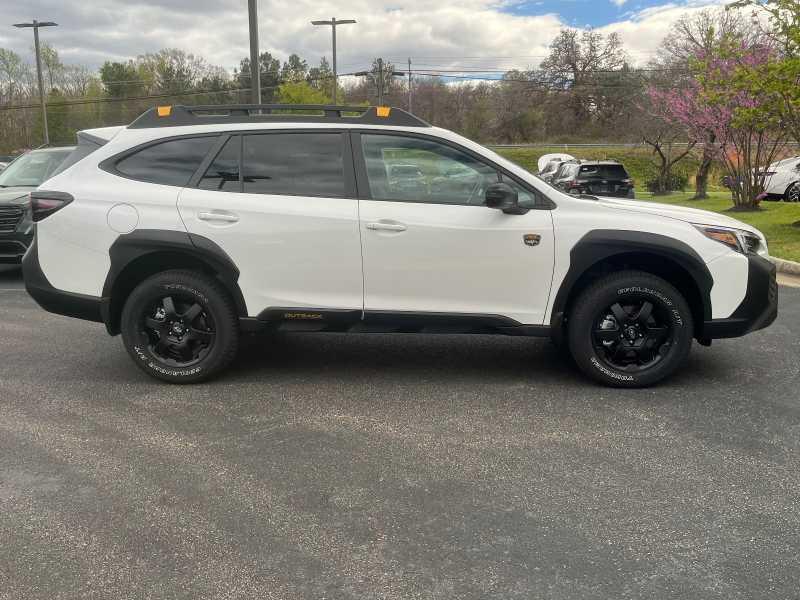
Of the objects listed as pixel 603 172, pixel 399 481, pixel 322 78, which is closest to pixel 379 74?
pixel 322 78

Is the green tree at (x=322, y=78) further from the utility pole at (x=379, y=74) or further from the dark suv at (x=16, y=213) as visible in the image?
the dark suv at (x=16, y=213)

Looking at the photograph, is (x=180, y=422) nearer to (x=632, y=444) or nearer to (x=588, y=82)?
(x=632, y=444)

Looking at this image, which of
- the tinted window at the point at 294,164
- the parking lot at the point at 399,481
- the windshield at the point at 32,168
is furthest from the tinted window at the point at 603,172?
the tinted window at the point at 294,164

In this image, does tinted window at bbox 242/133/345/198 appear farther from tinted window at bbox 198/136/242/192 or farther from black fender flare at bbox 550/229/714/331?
black fender flare at bbox 550/229/714/331

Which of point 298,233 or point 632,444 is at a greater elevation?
point 298,233

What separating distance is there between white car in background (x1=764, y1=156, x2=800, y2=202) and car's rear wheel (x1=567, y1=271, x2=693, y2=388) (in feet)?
55.4

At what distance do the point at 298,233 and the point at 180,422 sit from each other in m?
1.40

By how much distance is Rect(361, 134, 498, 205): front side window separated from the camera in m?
4.58

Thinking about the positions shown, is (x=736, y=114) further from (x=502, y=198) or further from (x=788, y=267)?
(x=502, y=198)

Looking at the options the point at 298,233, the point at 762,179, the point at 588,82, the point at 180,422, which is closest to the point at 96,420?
the point at 180,422

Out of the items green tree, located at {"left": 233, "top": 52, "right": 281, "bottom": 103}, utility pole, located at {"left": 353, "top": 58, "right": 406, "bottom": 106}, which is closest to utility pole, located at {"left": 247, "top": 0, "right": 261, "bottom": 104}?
utility pole, located at {"left": 353, "top": 58, "right": 406, "bottom": 106}

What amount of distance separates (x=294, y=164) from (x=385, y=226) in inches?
30.8

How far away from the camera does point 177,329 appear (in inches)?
188

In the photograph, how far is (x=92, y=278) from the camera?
4.69 meters
